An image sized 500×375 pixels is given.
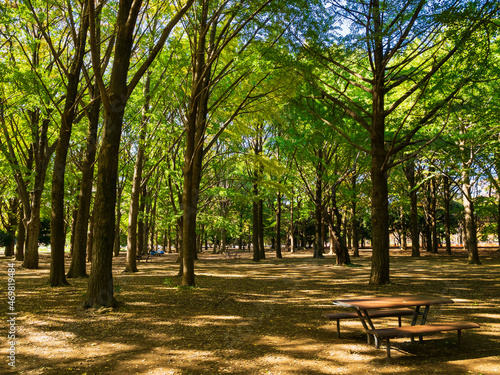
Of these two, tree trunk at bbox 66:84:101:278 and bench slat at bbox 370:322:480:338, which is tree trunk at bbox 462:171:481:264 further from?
tree trunk at bbox 66:84:101:278

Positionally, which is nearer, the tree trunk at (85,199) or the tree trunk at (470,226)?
the tree trunk at (85,199)

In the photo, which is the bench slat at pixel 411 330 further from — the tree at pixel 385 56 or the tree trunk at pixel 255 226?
the tree trunk at pixel 255 226

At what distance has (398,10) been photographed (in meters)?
10.4

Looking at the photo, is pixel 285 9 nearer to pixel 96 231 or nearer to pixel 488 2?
pixel 488 2

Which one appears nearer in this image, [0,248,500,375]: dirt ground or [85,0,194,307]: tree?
[0,248,500,375]: dirt ground

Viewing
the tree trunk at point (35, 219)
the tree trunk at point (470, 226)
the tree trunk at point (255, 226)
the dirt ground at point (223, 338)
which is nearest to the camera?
the dirt ground at point (223, 338)

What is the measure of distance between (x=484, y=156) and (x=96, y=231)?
82.6 ft

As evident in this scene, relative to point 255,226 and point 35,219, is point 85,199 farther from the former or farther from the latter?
point 255,226

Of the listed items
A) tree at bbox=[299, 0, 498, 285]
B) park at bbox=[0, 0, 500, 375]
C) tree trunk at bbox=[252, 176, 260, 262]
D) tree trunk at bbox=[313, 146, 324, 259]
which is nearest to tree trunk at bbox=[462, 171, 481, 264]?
park at bbox=[0, 0, 500, 375]

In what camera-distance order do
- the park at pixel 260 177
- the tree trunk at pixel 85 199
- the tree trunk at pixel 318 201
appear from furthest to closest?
the tree trunk at pixel 318 201 < the tree trunk at pixel 85 199 < the park at pixel 260 177

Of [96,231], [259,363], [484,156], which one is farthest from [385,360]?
[484,156]

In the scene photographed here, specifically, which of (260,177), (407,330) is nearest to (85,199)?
(260,177)

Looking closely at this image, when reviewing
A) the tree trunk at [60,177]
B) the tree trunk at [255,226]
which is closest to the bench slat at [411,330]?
the tree trunk at [60,177]

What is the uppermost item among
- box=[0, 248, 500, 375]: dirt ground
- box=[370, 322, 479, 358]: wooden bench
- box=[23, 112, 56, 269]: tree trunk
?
box=[23, 112, 56, 269]: tree trunk
